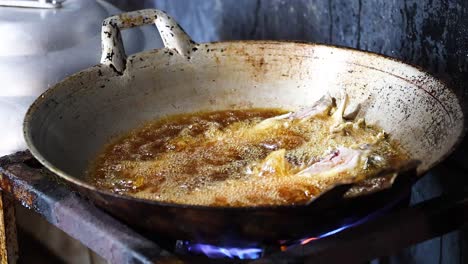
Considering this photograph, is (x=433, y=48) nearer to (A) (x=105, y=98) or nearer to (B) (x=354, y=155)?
(B) (x=354, y=155)

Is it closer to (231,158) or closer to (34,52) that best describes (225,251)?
(231,158)

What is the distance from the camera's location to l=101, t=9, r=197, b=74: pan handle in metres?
2.04

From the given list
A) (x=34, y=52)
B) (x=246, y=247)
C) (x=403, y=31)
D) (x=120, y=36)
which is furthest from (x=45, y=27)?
(x=246, y=247)

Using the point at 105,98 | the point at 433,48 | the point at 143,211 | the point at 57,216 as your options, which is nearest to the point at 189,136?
the point at 105,98

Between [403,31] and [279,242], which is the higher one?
[403,31]

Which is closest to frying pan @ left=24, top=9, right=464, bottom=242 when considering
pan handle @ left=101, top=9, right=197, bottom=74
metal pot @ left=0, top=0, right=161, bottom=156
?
pan handle @ left=101, top=9, right=197, bottom=74

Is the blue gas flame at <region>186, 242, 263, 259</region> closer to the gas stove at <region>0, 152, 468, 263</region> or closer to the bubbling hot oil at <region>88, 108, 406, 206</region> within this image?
the gas stove at <region>0, 152, 468, 263</region>

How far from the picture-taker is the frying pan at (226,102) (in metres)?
1.38

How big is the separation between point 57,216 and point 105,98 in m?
0.49

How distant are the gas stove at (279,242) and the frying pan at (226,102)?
0.04 metres

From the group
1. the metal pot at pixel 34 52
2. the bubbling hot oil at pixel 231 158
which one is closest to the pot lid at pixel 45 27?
the metal pot at pixel 34 52

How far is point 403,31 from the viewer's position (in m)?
2.28

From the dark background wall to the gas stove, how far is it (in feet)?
0.50

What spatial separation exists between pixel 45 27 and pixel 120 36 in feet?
1.93
